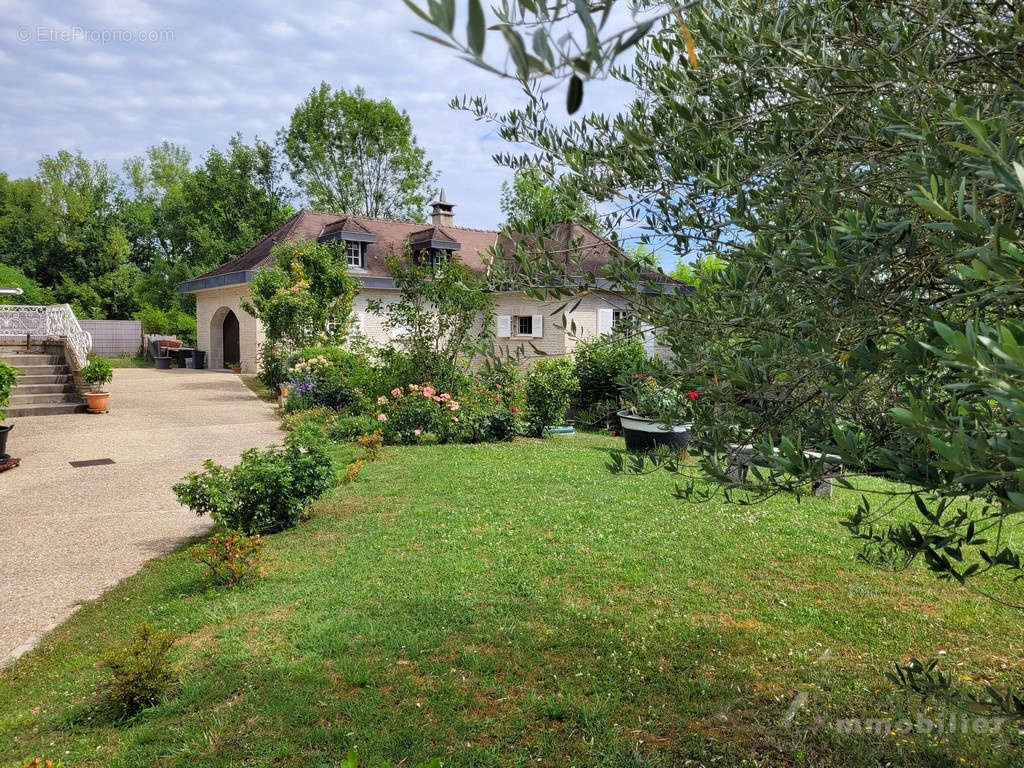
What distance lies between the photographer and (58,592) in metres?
5.92

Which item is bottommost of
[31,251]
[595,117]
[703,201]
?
[703,201]

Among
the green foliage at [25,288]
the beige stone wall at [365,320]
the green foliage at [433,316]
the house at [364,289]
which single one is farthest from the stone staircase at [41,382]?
the green foliage at [25,288]

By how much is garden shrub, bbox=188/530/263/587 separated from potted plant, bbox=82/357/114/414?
11.6 meters

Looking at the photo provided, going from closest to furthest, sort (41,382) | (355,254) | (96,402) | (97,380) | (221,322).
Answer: (96,402), (97,380), (41,382), (355,254), (221,322)

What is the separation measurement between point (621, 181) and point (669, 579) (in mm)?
3652

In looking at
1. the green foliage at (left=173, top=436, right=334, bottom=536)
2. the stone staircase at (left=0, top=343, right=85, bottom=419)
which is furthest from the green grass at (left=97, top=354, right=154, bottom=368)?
the green foliage at (left=173, top=436, right=334, bottom=536)

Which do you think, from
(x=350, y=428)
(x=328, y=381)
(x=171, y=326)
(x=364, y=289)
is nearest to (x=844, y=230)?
(x=350, y=428)

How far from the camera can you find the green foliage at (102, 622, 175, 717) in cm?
388

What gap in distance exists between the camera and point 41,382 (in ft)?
54.0

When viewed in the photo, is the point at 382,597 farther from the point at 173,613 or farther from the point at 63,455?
the point at 63,455

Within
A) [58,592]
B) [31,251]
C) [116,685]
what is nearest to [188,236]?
[31,251]

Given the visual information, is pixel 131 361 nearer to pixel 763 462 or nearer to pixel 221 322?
pixel 221 322

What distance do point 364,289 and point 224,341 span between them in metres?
8.12

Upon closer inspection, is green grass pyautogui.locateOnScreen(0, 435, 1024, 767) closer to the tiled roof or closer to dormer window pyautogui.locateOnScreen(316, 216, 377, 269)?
the tiled roof
